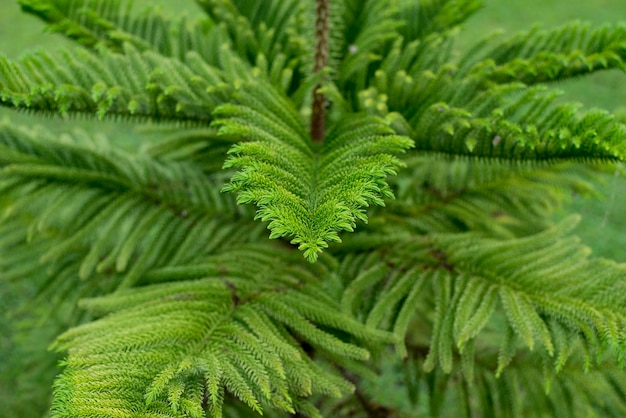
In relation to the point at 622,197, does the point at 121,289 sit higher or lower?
higher

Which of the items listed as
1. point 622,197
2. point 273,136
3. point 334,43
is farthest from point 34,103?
point 622,197

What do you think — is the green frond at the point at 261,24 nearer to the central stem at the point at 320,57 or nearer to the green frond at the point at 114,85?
the central stem at the point at 320,57

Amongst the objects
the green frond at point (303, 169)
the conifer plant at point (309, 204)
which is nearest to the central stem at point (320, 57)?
the conifer plant at point (309, 204)

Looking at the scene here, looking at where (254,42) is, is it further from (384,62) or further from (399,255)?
(399,255)

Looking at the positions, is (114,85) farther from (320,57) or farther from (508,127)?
(508,127)

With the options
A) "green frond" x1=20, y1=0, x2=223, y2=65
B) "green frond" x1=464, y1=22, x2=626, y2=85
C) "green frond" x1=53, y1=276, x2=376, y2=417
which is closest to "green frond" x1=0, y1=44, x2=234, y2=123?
"green frond" x1=20, y1=0, x2=223, y2=65

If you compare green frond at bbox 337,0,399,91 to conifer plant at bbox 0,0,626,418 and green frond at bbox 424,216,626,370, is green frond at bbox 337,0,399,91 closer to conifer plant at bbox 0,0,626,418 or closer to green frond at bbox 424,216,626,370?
conifer plant at bbox 0,0,626,418
